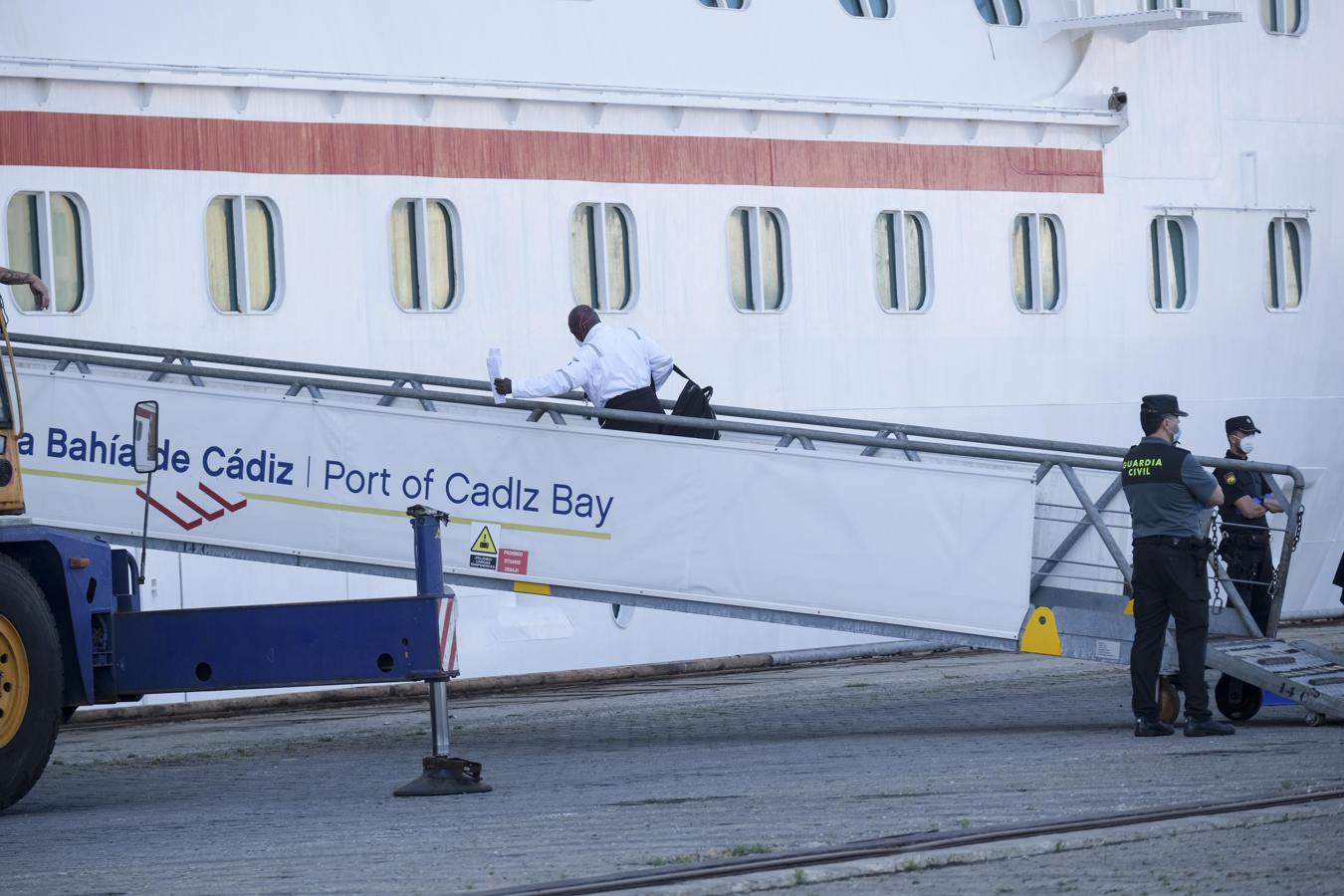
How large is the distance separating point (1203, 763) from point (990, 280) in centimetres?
1011

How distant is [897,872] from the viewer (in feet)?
21.5

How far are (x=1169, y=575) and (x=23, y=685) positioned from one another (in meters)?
5.95

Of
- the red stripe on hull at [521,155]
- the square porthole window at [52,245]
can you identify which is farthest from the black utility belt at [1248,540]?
the square porthole window at [52,245]

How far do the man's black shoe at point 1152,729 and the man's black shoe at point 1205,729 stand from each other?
11 centimetres

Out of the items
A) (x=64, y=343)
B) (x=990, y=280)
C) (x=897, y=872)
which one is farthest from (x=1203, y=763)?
(x=990, y=280)

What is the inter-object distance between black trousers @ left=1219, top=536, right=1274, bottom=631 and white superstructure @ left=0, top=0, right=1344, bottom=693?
555 cm

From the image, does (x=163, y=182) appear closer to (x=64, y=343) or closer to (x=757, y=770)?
(x=64, y=343)

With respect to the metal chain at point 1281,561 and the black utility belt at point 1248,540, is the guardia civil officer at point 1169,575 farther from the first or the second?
the black utility belt at point 1248,540

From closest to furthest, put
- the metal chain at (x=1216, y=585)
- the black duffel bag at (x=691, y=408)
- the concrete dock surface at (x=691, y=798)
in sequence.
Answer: the concrete dock surface at (x=691, y=798), the black duffel bag at (x=691, y=408), the metal chain at (x=1216, y=585)

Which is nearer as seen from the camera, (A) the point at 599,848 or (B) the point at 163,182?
(A) the point at 599,848

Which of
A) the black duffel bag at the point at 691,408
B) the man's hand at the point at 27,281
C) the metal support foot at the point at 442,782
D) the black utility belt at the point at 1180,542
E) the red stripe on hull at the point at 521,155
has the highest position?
the red stripe on hull at the point at 521,155

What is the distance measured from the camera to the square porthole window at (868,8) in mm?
18766

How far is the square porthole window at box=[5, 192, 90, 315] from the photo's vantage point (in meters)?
14.4

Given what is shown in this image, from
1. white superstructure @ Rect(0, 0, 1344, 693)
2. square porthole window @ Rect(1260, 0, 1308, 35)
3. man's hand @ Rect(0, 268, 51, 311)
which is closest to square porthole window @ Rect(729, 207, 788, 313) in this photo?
white superstructure @ Rect(0, 0, 1344, 693)
